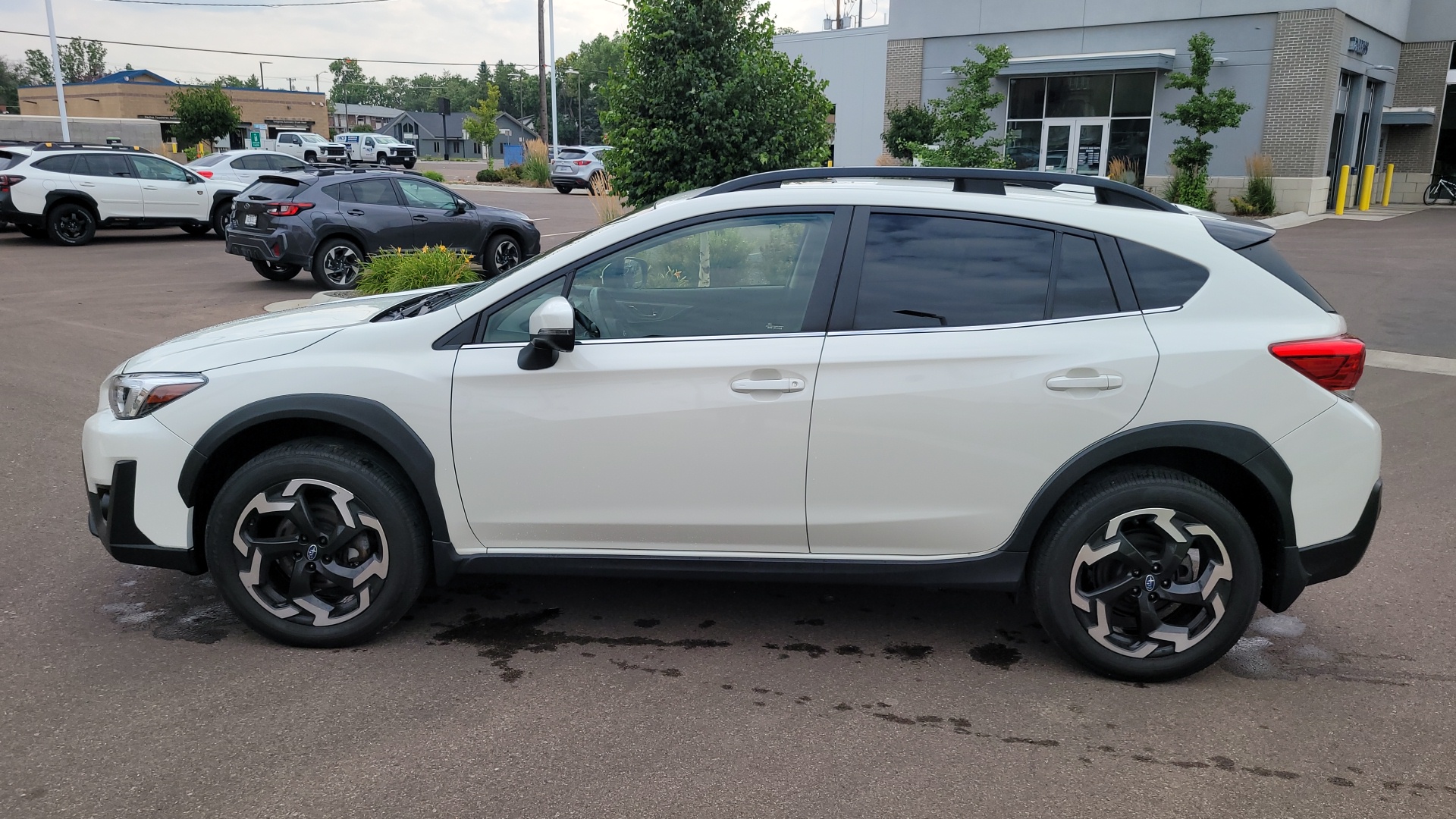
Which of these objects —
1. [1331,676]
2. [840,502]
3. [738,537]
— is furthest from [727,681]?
[1331,676]

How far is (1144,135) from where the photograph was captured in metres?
29.0

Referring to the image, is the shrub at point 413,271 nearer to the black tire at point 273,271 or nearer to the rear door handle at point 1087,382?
the black tire at point 273,271

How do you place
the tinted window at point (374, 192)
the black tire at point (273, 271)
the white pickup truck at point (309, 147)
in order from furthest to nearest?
the white pickup truck at point (309, 147) < the black tire at point (273, 271) < the tinted window at point (374, 192)

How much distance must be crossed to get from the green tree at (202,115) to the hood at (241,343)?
46701 millimetres

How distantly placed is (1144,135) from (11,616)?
29.7m

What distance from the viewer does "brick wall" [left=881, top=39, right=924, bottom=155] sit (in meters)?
32.8

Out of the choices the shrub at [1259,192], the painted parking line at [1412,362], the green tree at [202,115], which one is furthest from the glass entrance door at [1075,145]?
the green tree at [202,115]

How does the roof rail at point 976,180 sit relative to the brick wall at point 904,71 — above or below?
below

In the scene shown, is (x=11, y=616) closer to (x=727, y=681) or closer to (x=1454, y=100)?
(x=727, y=681)

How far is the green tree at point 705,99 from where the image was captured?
9.38 m

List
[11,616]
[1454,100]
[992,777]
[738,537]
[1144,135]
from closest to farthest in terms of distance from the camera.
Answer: [992,777], [738,537], [11,616], [1144,135], [1454,100]

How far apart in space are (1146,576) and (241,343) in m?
3.39

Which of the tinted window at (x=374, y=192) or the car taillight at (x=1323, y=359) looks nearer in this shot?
the car taillight at (x=1323, y=359)

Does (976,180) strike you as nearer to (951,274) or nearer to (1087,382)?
(951,274)
